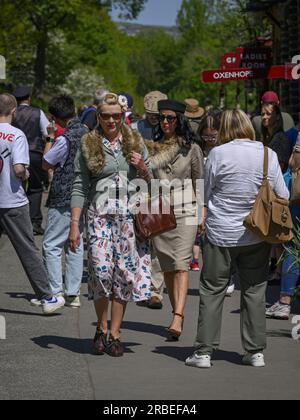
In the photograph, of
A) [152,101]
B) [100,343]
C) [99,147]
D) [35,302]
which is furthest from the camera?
[152,101]

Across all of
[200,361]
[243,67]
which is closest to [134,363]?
[200,361]

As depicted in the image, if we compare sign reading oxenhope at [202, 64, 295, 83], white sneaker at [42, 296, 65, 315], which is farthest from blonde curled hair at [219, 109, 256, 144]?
sign reading oxenhope at [202, 64, 295, 83]

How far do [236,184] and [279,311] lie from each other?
247 centimetres

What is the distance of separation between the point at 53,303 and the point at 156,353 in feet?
6.43

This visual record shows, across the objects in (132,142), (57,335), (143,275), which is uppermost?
(132,142)

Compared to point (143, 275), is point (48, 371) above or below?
below

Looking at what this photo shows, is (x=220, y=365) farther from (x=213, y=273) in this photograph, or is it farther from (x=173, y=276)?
(x=173, y=276)

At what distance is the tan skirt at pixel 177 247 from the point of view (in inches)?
371

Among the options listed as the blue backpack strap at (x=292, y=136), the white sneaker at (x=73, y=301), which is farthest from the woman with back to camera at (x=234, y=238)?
the blue backpack strap at (x=292, y=136)

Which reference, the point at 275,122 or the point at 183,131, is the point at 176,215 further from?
the point at 275,122

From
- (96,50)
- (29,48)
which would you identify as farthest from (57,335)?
(96,50)

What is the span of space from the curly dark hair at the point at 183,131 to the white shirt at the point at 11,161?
1.26 meters

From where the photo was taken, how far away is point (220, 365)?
8.06 meters

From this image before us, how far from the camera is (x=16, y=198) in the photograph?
1015 centimetres
